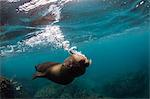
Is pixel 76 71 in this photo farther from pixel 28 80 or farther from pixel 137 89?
pixel 28 80

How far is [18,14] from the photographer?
11023mm

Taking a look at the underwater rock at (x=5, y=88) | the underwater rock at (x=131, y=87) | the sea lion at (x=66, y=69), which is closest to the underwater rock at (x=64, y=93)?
the underwater rock at (x=131, y=87)

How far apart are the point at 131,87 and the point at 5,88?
41.5 ft

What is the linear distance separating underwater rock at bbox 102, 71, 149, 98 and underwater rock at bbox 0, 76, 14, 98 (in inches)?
430

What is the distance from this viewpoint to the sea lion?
4.08 metres

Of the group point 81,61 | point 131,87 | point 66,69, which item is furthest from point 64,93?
point 81,61

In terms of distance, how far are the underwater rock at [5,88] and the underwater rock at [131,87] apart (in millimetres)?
10927

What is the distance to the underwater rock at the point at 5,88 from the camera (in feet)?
32.5

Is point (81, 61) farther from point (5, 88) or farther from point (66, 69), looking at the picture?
point (5, 88)

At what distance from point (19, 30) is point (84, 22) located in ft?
12.5

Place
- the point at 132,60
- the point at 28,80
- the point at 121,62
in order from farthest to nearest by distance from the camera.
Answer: the point at 121,62, the point at 132,60, the point at 28,80

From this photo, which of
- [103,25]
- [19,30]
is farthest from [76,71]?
[103,25]

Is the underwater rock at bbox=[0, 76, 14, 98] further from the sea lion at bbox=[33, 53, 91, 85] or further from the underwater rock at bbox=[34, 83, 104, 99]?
the underwater rock at bbox=[34, 83, 104, 99]

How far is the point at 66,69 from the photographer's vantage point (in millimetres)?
4207
